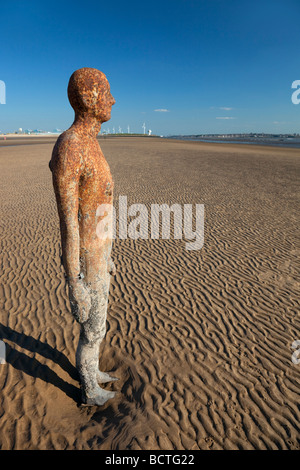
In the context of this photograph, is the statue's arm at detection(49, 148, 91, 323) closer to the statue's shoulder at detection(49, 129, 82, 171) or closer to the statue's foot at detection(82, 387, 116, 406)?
the statue's shoulder at detection(49, 129, 82, 171)

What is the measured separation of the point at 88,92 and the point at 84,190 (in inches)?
36.9

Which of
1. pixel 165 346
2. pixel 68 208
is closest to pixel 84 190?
pixel 68 208

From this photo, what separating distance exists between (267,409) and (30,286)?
17.6 feet

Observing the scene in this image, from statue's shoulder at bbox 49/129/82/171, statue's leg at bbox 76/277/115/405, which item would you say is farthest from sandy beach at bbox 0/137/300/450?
statue's shoulder at bbox 49/129/82/171

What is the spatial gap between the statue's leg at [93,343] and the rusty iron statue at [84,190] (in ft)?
0.05

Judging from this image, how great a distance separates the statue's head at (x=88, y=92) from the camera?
8.51 feet

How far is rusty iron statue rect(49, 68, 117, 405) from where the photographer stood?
252 centimetres

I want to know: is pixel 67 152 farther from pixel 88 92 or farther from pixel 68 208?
pixel 88 92

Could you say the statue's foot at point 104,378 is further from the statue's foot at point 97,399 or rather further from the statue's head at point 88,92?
Result: the statue's head at point 88,92

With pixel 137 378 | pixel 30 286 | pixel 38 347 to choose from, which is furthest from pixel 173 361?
pixel 30 286

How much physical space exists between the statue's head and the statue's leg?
1.80 meters

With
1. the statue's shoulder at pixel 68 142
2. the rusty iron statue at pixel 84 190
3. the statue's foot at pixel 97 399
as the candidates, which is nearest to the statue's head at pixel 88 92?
the rusty iron statue at pixel 84 190

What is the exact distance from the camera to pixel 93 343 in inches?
129
